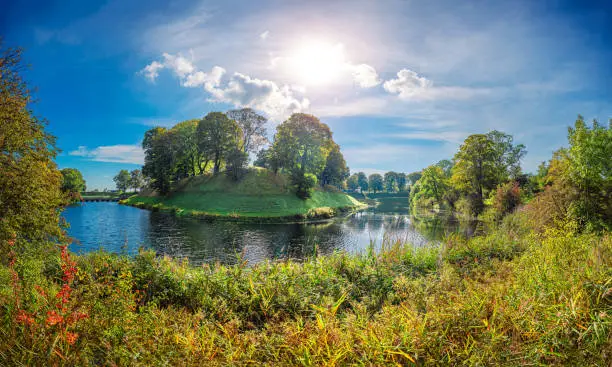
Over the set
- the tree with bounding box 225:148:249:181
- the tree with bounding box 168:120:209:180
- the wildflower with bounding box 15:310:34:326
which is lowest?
the wildflower with bounding box 15:310:34:326

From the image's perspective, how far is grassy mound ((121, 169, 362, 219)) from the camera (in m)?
38.8

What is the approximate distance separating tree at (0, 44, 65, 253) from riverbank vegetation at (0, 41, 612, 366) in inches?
1.5

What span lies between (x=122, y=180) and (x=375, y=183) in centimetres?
11143

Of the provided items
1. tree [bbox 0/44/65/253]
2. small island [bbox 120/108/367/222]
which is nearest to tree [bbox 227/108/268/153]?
small island [bbox 120/108/367/222]

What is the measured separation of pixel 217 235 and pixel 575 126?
27.2m

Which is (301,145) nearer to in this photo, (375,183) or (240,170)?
(240,170)

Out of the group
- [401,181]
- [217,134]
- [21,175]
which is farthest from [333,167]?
[401,181]

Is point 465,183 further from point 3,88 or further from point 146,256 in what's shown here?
point 3,88

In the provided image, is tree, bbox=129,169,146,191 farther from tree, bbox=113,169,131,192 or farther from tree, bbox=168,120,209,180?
tree, bbox=168,120,209,180

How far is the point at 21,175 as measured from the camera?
8.40 m

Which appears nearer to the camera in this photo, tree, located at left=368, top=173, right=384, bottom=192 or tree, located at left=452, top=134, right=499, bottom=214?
tree, located at left=452, top=134, right=499, bottom=214

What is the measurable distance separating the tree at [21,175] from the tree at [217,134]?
4362cm

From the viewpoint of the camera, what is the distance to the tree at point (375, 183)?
140250 mm

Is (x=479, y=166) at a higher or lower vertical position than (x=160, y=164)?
lower
